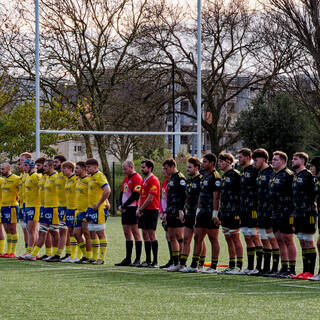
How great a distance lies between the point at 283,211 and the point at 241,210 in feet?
2.66

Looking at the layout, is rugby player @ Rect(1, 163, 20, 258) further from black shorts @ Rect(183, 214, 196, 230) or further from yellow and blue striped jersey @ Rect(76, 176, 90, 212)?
black shorts @ Rect(183, 214, 196, 230)

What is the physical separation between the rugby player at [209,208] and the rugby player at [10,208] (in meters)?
4.13

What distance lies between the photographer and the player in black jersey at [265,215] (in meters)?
12.1

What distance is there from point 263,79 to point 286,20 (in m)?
13.4

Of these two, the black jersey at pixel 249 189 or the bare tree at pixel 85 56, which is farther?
the bare tree at pixel 85 56

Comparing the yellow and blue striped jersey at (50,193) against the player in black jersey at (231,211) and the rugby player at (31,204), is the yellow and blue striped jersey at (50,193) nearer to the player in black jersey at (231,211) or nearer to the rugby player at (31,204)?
the rugby player at (31,204)

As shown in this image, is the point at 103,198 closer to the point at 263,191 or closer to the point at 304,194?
the point at 263,191

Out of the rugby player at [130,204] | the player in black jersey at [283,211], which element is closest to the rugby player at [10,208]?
the rugby player at [130,204]

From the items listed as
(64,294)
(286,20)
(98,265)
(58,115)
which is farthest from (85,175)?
(58,115)

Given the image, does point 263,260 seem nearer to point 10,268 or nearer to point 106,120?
point 10,268

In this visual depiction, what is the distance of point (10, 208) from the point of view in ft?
51.1

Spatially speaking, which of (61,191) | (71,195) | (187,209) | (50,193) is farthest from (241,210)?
(50,193)

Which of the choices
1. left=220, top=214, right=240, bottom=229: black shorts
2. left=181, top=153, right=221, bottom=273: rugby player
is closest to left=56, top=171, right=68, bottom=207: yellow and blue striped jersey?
left=181, top=153, right=221, bottom=273: rugby player

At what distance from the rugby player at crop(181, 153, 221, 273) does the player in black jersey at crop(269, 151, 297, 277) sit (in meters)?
1.02
